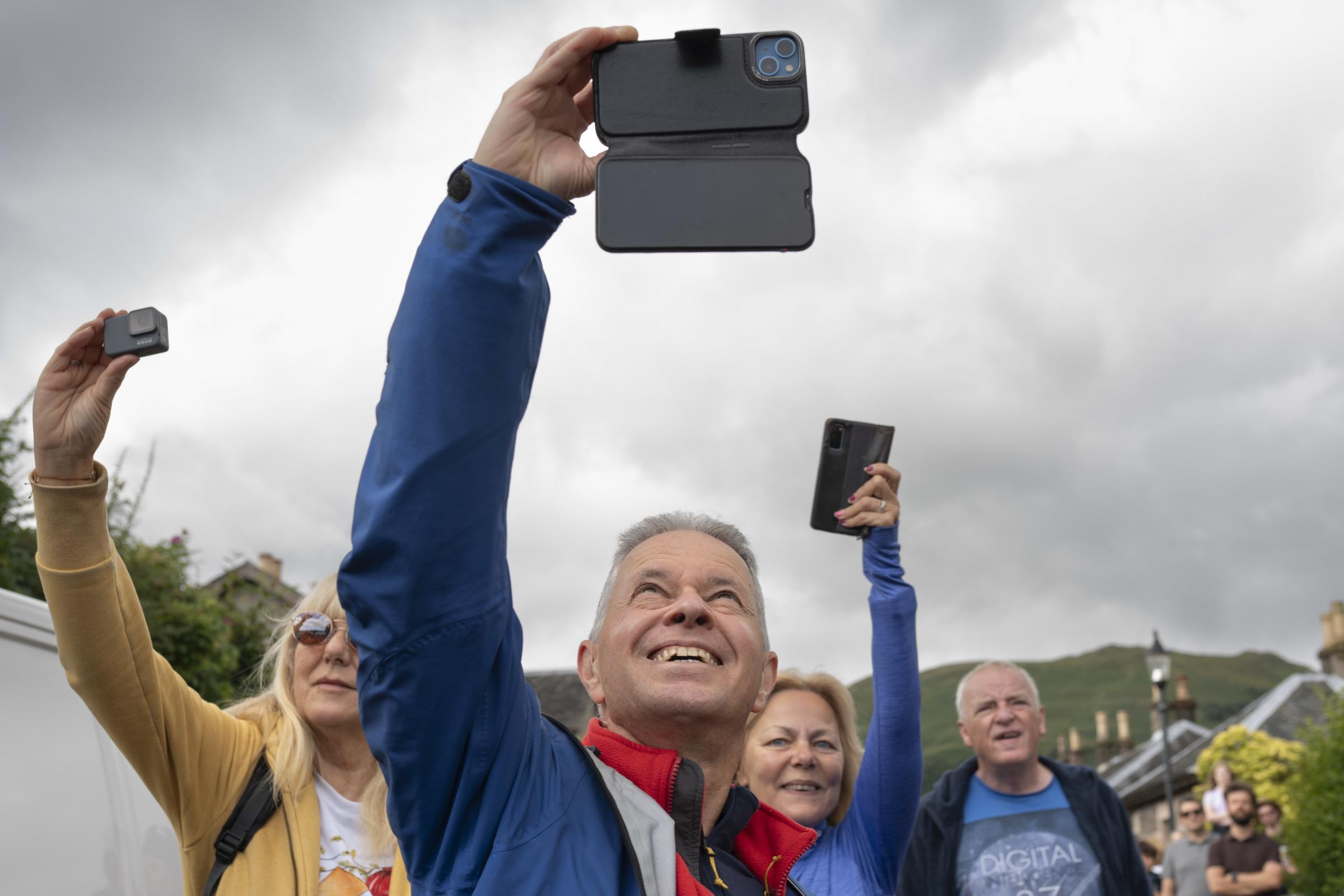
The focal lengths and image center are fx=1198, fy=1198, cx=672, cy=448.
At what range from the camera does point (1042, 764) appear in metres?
4.89

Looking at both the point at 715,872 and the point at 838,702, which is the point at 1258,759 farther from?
the point at 715,872

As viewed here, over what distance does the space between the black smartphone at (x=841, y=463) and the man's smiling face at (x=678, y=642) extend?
1.49 metres

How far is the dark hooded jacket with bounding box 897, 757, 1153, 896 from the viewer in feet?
14.6

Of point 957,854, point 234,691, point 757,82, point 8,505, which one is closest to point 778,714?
point 957,854

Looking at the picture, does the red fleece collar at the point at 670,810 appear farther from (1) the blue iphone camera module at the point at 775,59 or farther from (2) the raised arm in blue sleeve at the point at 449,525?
(1) the blue iphone camera module at the point at 775,59

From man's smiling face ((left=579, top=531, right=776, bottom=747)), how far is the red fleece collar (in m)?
0.07

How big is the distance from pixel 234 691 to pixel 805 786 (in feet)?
24.0

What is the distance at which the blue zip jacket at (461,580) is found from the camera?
1597 millimetres

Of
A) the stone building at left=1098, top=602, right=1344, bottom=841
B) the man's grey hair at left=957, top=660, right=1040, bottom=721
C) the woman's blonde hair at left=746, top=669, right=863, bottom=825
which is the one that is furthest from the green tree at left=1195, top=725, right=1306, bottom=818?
the woman's blonde hair at left=746, top=669, right=863, bottom=825

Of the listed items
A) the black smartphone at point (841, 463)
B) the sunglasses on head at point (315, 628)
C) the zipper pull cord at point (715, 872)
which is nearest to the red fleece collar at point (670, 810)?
the zipper pull cord at point (715, 872)

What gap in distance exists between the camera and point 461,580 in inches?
64.0

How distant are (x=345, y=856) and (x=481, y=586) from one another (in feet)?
4.90

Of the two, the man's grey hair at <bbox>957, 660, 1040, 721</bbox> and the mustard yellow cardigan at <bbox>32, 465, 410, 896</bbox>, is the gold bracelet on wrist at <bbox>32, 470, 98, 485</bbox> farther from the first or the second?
the man's grey hair at <bbox>957, 660, 1040, 721</bbox>

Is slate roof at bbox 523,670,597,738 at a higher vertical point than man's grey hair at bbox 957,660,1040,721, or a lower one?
higher
